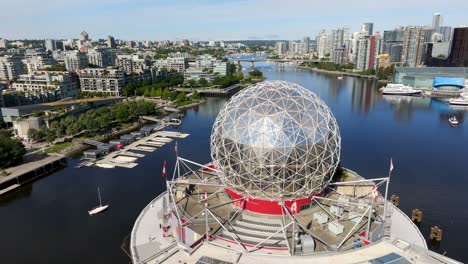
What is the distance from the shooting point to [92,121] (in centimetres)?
7138

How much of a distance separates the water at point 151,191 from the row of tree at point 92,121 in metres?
12.4

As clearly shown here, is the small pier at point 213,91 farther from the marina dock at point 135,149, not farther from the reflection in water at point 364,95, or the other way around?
the marina dock at point 135,149

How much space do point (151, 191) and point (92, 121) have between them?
3491 centimetres

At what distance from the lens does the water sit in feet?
108

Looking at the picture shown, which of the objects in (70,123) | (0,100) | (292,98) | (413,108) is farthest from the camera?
(413,108)

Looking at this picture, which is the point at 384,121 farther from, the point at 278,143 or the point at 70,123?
the point at 70,123

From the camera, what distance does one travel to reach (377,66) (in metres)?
200

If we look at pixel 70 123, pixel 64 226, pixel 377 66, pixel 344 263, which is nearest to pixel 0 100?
pixel 70 123

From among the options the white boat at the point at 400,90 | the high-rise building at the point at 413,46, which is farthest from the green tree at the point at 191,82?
the high-rise building at the point at 413,46

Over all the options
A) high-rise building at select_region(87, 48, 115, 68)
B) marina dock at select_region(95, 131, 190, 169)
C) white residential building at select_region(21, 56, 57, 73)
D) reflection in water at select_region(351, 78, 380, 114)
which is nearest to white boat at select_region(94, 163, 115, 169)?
marina dock at select_region(95, 131, 190, 169)

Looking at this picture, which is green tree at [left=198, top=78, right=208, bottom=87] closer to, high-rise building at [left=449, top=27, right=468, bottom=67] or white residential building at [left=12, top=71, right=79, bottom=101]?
white residential building at [left=12, top=71, right=79, bottom=101]

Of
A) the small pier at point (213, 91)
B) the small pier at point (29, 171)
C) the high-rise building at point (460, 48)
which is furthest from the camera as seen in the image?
the high-rise building at point (460, 48)

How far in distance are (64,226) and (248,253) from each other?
23288 millimetres

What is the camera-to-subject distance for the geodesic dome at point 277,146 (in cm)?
2759
